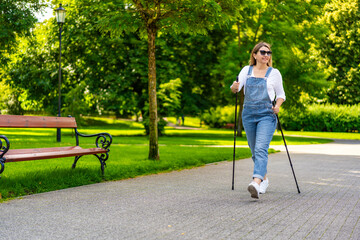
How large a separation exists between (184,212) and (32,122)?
11.1 ft

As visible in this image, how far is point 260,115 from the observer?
20.2 feet

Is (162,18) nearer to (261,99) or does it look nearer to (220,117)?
(261,99)

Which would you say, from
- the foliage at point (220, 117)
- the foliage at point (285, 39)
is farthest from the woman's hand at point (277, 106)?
the foliage at point (220, 117)

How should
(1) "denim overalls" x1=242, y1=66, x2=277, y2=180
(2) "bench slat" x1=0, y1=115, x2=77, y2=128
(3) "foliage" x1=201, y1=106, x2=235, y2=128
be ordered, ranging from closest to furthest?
1. (1) "denim overalls" x1=242, y1=66, x2=277, y2=180
2. (2) "bench slat" x1=0, y1=115, x2=77, y2=128
3. (3) "foliage" x1=201, y1=106, x2=235, y2=128

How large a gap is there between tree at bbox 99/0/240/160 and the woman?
2.94m

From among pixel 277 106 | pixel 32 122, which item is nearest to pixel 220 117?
pixel 32 122

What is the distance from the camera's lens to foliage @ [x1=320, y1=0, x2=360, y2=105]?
46219 mm

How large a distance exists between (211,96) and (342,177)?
2034cm

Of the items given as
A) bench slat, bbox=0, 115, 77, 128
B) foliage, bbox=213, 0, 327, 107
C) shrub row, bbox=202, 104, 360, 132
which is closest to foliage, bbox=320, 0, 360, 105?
shrub row, bbox=202, 104, 360, 132

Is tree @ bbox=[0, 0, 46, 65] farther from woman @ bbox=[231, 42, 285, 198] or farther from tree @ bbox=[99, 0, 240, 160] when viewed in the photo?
woman @ bbox=[231, 42, 285, 198]

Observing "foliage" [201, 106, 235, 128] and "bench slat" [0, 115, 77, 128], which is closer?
"bench slat" [0, 115, 77, 128]

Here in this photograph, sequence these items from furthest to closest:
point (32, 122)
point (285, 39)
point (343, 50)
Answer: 1. point (343, 50)
2. point (285, 39)
3. point (32, 122)

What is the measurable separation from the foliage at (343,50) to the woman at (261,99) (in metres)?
42.5

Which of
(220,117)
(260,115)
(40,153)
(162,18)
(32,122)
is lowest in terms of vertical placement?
(40,153)
